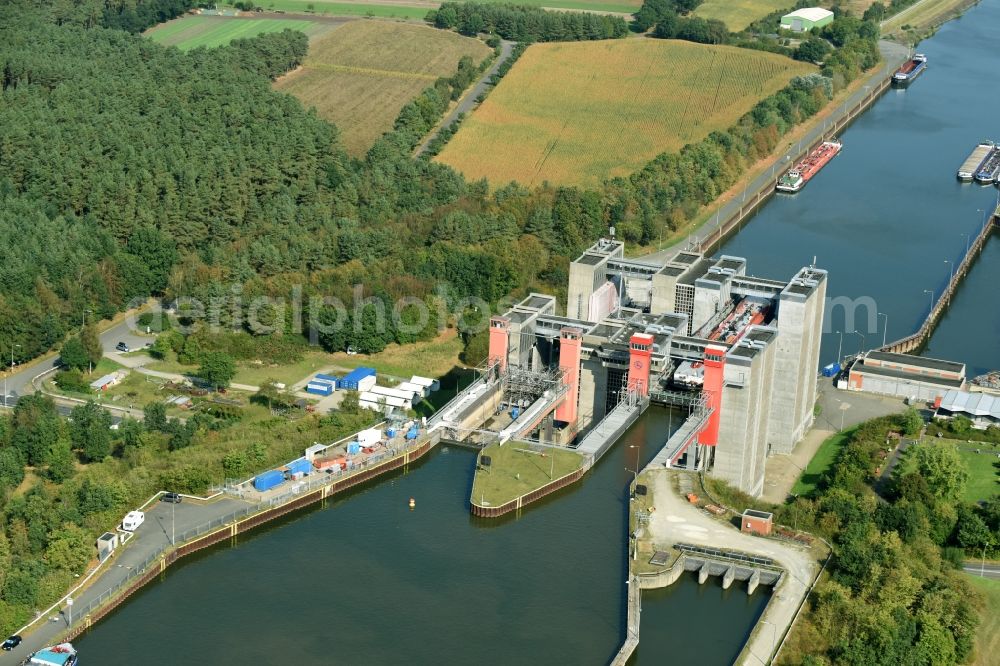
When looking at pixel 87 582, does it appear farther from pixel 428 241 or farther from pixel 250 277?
pixel 428 241

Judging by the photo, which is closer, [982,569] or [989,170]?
[982,569]

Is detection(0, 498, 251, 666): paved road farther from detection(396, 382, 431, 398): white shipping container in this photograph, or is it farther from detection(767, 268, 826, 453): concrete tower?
detection(767, 268, 826, 453): concrete tower

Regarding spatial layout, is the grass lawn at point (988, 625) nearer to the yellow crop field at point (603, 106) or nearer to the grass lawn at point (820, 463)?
the grass lawn at point (820, 463)

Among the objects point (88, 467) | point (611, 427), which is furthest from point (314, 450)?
point (611, 427)

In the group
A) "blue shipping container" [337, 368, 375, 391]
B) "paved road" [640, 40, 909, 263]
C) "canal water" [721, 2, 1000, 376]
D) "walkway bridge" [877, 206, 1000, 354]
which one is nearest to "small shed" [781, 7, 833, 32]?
"paved road" [640, 40, 909, 263]

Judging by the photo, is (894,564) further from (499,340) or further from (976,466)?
(499,340)
